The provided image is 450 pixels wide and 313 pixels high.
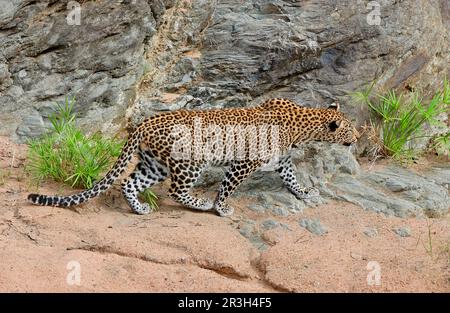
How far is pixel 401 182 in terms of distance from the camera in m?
9.67

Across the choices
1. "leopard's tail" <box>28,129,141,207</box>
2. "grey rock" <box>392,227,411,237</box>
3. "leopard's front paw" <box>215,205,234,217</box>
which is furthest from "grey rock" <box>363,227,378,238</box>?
"leopard's tail" <box>28,129,141,207</box>

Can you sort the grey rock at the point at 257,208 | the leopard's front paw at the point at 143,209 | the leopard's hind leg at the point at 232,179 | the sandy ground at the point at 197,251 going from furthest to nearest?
the grey rock at the point at 257,208 < the leopard's hind leg at the point at 232,179 < the leopard's front paw at the point at 143,209 < the sandy ground at the point at 197,251

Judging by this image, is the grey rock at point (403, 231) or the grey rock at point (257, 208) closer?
the grey rock at point (403, 231)

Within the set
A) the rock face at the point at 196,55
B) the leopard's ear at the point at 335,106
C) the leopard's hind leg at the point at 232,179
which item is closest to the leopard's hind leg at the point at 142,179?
the leopard's hind leg at the point at 232,179

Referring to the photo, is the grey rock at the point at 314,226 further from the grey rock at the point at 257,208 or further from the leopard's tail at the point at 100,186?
the leopard's tail at the point at 100,186

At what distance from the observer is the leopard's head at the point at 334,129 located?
9.31 m

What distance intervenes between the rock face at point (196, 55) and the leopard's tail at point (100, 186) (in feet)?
5.29

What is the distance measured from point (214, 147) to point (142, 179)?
95 cm

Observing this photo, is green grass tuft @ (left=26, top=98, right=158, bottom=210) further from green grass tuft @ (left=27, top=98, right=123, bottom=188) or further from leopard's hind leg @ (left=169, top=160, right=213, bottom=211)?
leopard's hind leg @ (left=169, top=160, right=213, bottom=211)

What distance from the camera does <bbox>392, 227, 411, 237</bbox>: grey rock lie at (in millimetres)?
8594

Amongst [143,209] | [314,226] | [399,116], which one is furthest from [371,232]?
[143,209]

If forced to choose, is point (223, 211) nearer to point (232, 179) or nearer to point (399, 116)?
point (232, 179)

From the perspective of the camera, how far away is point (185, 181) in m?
8.81

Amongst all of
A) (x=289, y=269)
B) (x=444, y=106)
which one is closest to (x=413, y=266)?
(x=289, y=269)
